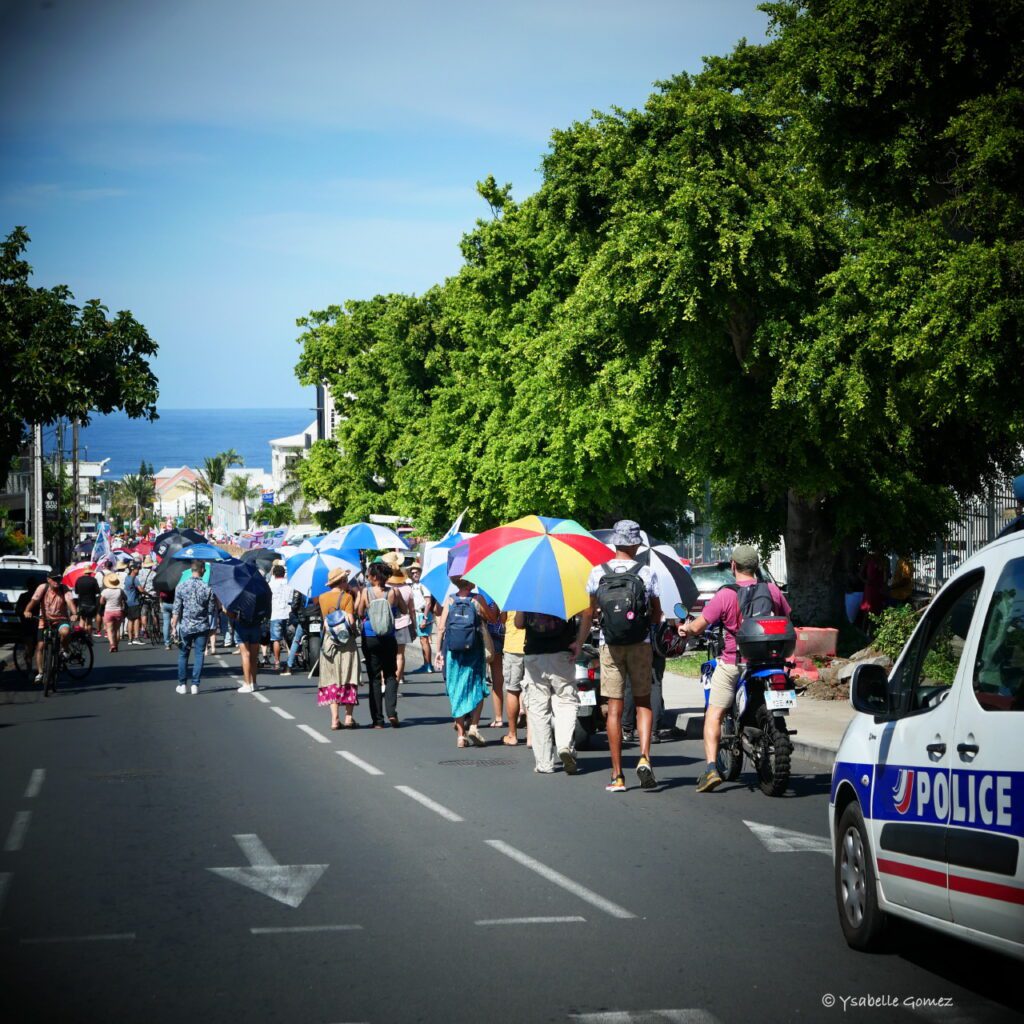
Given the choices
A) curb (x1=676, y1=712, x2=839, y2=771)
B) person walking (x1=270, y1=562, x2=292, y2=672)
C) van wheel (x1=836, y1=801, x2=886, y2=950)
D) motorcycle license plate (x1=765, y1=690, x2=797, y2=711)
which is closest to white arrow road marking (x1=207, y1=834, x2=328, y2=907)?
van wheel (x1=836, y1=801, x2=886, y2=950)

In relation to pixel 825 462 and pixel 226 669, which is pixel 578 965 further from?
pixel 226 669

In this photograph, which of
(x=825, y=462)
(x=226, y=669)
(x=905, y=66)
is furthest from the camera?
(x=226, y=669)

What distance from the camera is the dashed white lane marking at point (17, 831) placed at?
33.1 ft

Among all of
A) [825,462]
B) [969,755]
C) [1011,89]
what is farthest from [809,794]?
[825,462]

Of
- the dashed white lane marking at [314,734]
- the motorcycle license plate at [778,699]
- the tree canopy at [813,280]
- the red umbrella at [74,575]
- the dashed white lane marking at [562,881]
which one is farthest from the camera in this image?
the red umbrella at [74,575]

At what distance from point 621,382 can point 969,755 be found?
876 inches

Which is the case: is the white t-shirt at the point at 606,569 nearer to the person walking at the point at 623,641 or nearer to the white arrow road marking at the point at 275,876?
the person walking at the point at 623,641

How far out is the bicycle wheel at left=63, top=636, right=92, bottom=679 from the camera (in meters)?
26.4

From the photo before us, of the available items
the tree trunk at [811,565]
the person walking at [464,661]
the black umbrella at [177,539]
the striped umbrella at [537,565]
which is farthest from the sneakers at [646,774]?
the black umbrella at [177,539]

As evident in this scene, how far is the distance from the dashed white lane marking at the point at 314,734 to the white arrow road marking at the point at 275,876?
23.4 ft

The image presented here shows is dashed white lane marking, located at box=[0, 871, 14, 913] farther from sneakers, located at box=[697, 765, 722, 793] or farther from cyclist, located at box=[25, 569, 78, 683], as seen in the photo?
cyclist, located at box=[25, 569, 78, 683]

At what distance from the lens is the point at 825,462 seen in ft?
81.8

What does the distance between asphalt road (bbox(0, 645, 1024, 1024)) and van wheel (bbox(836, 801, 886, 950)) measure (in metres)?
0.11
